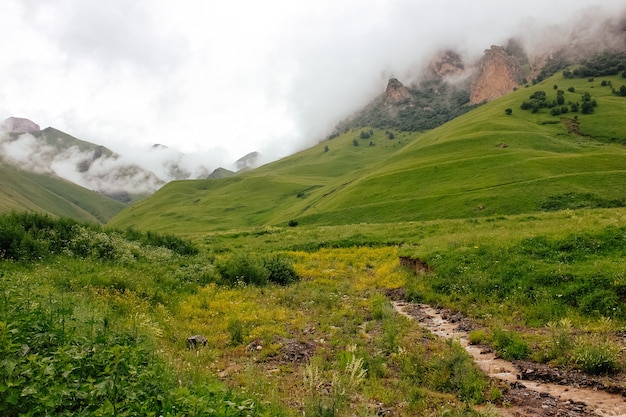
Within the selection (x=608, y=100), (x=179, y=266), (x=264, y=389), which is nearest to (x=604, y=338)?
(x=264, y=389)

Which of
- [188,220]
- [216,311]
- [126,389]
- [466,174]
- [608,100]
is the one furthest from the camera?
[188,220]

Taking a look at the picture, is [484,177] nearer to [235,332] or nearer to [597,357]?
[597,357]

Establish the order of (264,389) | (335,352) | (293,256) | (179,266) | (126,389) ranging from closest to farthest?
(126,389) < (264,389) < (335,352) < (179,266) < (293,256)

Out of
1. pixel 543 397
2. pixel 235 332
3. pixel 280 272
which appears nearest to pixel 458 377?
pixel 543 397

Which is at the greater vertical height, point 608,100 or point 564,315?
point 608,100

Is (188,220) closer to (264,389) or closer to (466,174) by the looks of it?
(466,174)

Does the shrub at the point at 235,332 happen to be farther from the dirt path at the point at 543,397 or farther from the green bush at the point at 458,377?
the dirt path at the point at 543,397

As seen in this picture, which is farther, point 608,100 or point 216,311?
point 608,100

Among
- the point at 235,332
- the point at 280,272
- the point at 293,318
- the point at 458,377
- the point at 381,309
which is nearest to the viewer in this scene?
the point at 458,377

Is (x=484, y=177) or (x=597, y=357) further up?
(x=484, y=177)

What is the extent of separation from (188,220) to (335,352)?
138581mm

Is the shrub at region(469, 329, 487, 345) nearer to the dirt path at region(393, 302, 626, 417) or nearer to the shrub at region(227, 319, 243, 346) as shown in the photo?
the dirt path at region(393, 302, 626, 417)

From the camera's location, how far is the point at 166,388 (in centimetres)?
687

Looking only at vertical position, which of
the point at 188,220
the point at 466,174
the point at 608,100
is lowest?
the point at 188,220
